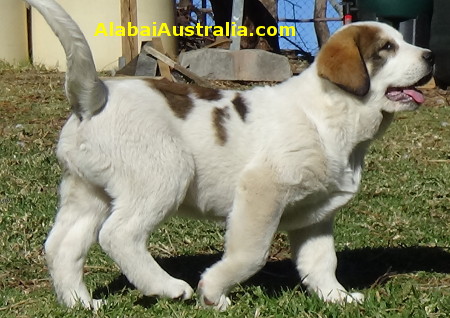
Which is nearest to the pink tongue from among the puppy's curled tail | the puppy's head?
the puppy's head

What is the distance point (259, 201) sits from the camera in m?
4.49

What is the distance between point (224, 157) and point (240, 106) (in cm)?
33

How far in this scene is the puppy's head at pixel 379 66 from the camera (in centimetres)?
471

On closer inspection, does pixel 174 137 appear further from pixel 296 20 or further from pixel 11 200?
pixel 296 20

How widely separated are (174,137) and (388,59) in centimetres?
123

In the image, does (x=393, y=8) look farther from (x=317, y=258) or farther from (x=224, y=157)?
(x=224, y=157)

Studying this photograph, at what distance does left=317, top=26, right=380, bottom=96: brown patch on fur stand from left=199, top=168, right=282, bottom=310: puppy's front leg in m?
0.62

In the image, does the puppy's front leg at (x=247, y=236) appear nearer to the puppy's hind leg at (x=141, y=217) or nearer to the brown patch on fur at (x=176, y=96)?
the puppy's hind leg at (x=141, y=217)

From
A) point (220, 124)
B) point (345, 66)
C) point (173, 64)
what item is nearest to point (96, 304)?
point (220, 124)

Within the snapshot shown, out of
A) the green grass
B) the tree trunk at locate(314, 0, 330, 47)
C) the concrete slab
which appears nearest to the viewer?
the green grass

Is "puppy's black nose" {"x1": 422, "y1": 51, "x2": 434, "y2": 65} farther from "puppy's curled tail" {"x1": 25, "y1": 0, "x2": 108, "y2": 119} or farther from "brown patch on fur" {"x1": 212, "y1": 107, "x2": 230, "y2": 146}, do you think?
"puppy's curled tail" {"x1": 25, "y1": 0, "x2": 108, "y2": 119}

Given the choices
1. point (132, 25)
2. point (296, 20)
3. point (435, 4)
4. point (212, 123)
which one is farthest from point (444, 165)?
point (296, 20)

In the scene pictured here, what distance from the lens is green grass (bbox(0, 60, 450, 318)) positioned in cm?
447

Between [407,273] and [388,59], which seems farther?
[407,273]
